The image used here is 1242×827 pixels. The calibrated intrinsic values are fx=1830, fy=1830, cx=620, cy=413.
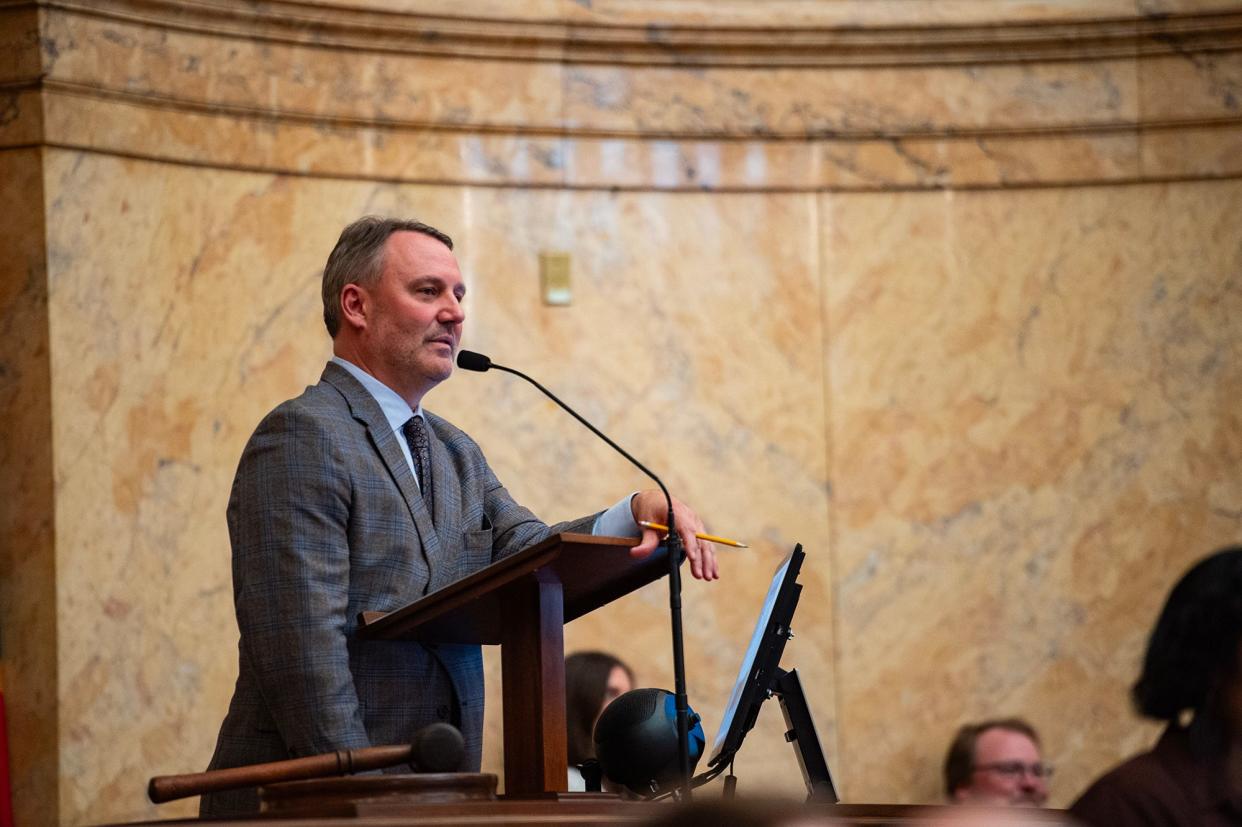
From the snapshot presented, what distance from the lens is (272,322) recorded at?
19.8 ft

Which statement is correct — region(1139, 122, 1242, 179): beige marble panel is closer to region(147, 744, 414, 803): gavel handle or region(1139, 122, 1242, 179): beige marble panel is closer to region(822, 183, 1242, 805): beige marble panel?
region(822, 183, 1242, 805): beige marble panel

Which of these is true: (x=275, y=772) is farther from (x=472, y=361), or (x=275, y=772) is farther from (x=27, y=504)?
(x=27, y=504)

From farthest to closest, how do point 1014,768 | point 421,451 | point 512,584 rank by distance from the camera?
1. point 1014,768
2. point 421,451
3. point 512,584

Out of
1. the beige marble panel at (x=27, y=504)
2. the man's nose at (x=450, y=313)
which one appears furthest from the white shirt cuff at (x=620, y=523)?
the beige marble panel at (x=27, y=504)

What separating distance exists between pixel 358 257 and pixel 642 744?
4.17 ft

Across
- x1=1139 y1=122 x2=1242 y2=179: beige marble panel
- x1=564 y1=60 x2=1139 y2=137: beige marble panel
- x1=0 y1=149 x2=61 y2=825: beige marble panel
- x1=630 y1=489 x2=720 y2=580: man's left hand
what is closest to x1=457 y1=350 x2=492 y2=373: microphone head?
x1=630 y1=489 x2=720 y2=580: man's left hand

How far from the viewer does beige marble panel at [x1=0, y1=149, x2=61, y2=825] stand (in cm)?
542

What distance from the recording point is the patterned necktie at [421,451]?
3752 millimetres

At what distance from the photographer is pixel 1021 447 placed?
655 cm

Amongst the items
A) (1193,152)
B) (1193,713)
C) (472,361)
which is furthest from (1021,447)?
(1193,713)

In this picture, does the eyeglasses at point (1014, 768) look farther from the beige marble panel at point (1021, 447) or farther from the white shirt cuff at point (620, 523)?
the white shirt cuff at point (620, 523)

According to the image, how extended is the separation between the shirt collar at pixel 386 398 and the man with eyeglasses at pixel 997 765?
8.84ft

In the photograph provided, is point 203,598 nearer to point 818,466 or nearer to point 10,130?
point 10,130

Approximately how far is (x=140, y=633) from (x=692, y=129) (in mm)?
2601
